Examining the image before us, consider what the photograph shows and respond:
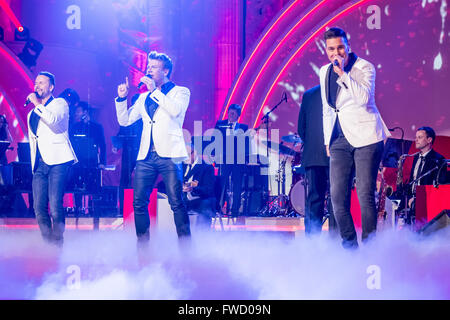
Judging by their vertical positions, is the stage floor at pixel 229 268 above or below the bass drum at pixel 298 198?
below

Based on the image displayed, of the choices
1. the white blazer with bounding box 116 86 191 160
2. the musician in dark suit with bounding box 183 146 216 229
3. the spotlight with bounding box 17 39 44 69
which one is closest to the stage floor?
the white blazer with bounding box 116 86 191 160

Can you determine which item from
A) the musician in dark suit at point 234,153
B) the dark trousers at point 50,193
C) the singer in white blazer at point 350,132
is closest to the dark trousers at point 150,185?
the dark trousers at point 50,193

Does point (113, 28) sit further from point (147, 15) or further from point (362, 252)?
point (362, 252)

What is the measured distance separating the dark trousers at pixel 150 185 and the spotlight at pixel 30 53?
7520mm

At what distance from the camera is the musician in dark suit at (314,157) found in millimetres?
5285

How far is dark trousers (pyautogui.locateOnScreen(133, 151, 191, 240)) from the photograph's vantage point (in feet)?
16.2

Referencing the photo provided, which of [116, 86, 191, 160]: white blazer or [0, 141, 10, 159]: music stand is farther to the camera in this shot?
[0, 141, 10, 159]: music stand

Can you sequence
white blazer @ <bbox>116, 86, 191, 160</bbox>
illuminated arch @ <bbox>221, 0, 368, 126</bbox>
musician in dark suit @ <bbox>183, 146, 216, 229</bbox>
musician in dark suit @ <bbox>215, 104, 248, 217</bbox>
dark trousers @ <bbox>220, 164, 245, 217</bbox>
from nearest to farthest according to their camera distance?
white blazer @ <bbox>116, 86, 191, 160</bbox>, musician in dark suit @ <bbox>183, 146, 216, 229</bbox>, musician in dark suit @ <bbox>215, 104, 248, 217</bbox>, dark trousers @ <bbox>220, 164, 245, 217</bbox>, illuminated arch @ <bbox>221, 0, 368, 126</bbox>

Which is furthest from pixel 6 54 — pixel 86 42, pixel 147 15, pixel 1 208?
pixel 1 208

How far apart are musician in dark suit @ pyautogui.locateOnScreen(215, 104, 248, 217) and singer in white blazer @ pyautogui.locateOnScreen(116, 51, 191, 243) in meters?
3.29

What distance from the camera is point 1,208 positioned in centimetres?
895

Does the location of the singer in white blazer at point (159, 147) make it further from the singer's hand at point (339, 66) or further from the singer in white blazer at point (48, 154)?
the singer's hand at point (339, 66)

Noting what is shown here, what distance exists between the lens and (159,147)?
4.93 metres

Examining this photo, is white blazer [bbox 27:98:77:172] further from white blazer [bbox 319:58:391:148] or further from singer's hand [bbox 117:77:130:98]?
white blazer [bbox 319:58:391:148]
